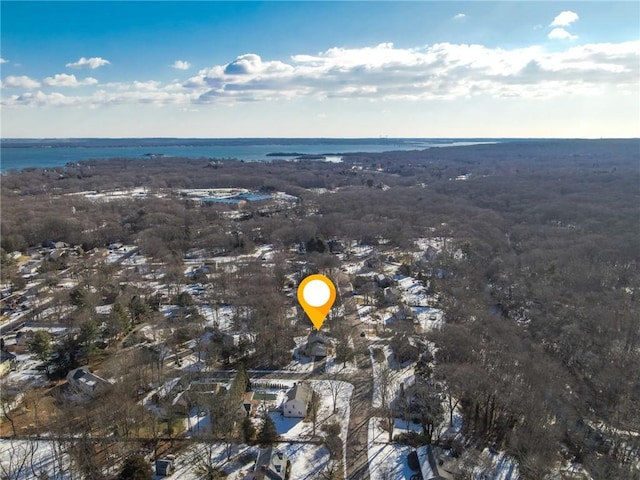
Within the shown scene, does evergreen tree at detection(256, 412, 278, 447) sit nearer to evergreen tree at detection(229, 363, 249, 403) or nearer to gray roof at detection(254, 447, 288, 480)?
gray roof at detection(254, 447, 288, 480)

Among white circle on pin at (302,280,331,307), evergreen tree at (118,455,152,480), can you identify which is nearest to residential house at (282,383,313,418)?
white circle on pin at (302,280,331,307)

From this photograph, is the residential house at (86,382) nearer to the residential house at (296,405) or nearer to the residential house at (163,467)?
the residential house at (163,467)

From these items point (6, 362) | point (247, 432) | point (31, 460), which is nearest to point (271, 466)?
point (247, 432)

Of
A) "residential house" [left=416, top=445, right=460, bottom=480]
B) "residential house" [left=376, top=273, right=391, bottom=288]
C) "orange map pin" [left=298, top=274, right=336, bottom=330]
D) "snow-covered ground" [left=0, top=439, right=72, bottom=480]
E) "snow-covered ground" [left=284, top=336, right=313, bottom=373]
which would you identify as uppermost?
"orange map pin" [left=298, top=274, right=336, bottom=330]

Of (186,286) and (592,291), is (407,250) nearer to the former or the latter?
(592,291)

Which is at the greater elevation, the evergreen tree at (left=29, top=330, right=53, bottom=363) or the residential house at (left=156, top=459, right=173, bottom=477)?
the evergreen tree at (left=29, top=330, right=53, bottom=363)

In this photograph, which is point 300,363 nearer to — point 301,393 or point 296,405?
point 301,393

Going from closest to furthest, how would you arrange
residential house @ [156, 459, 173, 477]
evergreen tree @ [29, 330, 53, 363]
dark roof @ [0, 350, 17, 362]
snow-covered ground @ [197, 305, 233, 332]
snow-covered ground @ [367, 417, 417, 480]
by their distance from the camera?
residential house @ [156, 459, 173, 477], snow-covered ground @ [367, 417, 417, 480], evergreen tree @ [29, 330, 53, 363], dark roof @ [0, 350, 17, 362], snow-covered ground @ [197, 305, 233, 332]
